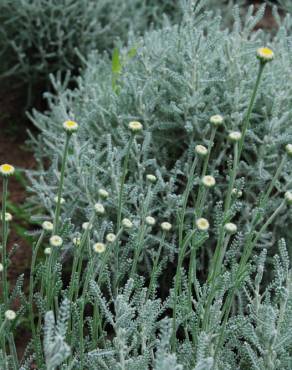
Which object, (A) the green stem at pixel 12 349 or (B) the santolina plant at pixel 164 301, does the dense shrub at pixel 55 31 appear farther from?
(A) the green stem at pixel 12 349

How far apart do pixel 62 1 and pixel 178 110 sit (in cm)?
141

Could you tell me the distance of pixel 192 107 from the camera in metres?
2.17

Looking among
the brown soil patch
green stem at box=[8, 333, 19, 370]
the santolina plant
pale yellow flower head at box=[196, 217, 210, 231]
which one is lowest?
the brown soil patch

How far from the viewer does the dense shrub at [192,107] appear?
2123 mm

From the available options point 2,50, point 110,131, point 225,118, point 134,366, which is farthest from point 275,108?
point 2,50

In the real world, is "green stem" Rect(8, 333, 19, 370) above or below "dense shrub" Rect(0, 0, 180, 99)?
below

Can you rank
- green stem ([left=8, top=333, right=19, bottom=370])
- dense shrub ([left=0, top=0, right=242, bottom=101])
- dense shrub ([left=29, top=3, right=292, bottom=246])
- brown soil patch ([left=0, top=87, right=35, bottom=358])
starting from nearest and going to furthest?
1. green stem ([left=8, top=333, right=19, bottom=370])
2. dense shrub ([left=29, top=3, right=292, bottom=246])
3. brown soil patch ([left=0, top=87, right=35, bottom=358])
4. dense shrub ([left=0, top=0, right=242, bottom=101])

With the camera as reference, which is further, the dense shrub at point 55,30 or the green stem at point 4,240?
the dense shrub at point 55,30

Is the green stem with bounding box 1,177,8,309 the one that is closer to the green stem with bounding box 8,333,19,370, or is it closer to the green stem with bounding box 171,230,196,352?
the green stem with bounding box 8,333,19,370

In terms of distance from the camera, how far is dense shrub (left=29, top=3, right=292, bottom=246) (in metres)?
2.12

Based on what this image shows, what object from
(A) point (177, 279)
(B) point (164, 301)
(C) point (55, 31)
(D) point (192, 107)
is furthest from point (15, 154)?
(A) point (177, 279)

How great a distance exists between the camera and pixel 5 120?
3.52 metres

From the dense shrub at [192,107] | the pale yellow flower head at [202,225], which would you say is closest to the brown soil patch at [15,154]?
the dense shrub at [192,107]

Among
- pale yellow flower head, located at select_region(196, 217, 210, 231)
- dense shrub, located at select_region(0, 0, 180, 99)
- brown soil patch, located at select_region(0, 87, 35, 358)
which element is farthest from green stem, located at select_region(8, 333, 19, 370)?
dense shrub, located at select_region(0, 0, 180, 99)
